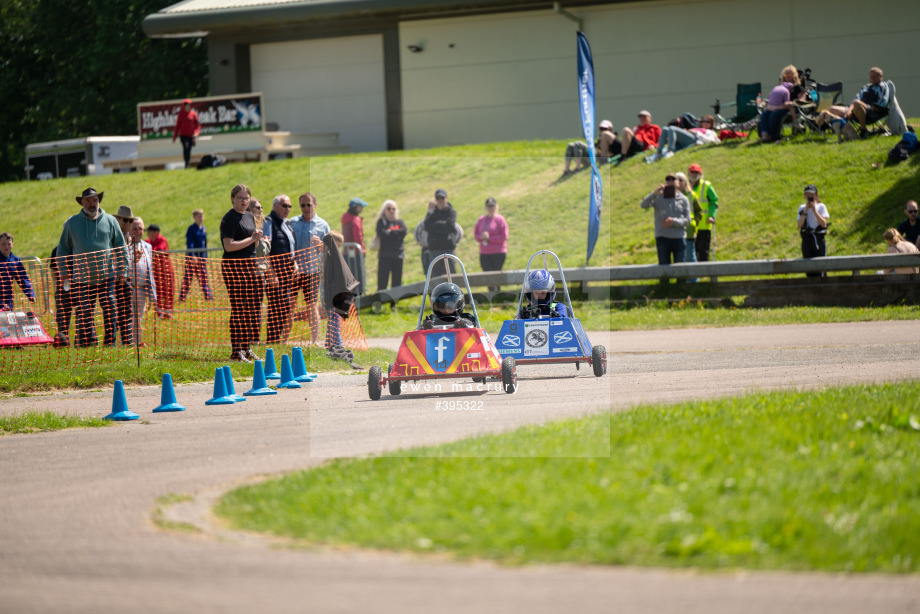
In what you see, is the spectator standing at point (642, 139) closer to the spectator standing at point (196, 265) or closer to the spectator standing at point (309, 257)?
the spectator standing at point (196, 265)

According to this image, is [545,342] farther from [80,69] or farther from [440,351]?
[80,69]

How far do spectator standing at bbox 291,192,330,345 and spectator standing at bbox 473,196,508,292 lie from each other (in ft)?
20.2

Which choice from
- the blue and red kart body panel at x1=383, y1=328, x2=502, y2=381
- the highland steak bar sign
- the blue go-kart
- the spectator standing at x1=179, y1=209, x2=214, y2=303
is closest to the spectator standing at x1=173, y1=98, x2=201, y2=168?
the highland steak bar sign

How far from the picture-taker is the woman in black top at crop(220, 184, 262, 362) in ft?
47.8

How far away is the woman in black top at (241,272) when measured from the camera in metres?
14.6

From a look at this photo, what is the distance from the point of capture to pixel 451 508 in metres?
5.81

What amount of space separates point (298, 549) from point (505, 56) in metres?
31.5

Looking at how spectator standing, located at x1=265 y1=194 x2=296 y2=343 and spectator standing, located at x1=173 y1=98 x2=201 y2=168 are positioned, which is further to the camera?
spectator standing, located at x1=173 y1=98 x2=201 y2=168

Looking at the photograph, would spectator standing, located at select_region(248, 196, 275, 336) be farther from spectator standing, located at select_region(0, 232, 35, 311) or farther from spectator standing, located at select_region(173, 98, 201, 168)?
spectator standing, located at select_region(173, 98, 201, 168)

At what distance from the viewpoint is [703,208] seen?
20703mm

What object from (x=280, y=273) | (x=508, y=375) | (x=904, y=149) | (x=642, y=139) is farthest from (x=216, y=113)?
(x=508, y=375)

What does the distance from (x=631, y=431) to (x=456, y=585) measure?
3150mm

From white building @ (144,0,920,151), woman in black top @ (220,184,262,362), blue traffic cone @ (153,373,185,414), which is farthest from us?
white building @ (144,0,920,151)

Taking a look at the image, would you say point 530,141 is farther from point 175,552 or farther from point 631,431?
point 175,552
